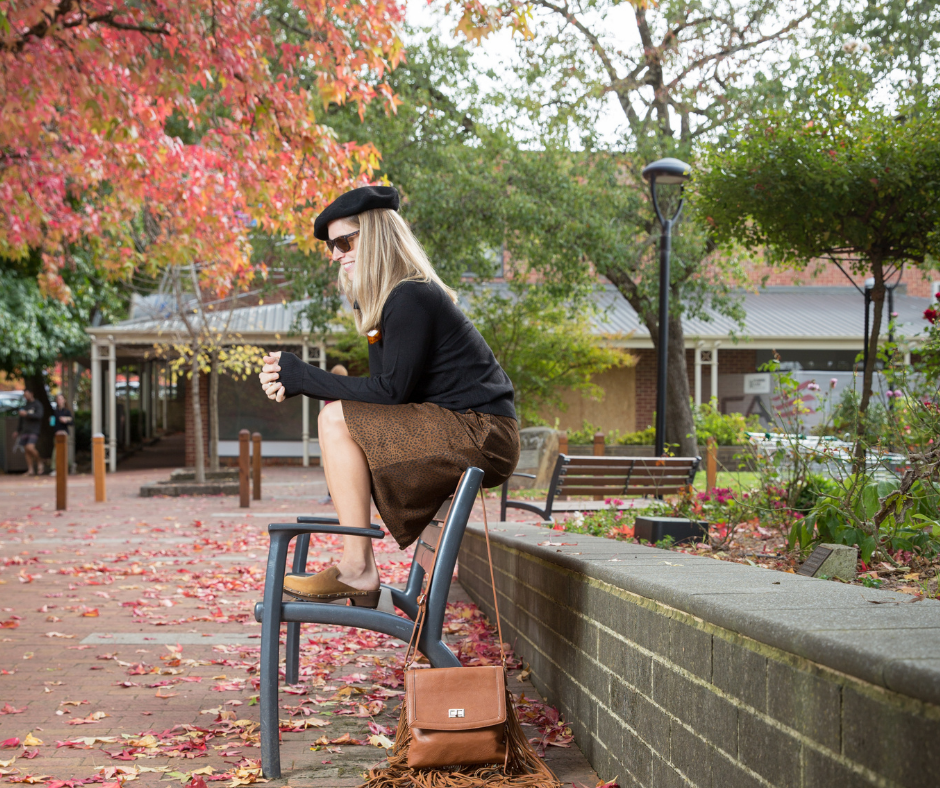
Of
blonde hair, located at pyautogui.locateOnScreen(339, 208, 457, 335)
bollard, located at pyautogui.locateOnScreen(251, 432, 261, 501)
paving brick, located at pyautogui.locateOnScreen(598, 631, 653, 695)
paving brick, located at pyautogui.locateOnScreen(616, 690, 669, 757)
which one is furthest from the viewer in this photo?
bollard, located at pyautogui.locateOnScreen(251, 432, 261, 501)

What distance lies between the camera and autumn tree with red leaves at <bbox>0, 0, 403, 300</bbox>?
7.61m

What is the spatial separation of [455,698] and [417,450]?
80cm

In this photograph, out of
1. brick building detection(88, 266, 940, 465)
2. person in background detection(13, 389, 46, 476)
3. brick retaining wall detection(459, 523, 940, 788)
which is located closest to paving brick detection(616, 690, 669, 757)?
brick retaining wall detection(459, 523, 940, 788)

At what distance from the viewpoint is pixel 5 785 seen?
9.22ft

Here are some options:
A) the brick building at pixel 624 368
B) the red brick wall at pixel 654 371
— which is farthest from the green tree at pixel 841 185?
the red brick wall at pixel 654 371

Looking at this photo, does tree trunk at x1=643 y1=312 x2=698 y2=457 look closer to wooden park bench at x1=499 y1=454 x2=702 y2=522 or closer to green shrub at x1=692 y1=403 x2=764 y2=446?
green shrub at x1=692 y1=403 x2=764 y2=446

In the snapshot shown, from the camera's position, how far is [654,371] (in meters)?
22.7

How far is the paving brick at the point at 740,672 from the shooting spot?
5.93 ft

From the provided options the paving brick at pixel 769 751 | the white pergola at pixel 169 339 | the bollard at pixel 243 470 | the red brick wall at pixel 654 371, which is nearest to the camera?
the paving brick at pixel 769 751

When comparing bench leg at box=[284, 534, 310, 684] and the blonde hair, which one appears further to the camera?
bench leg at box=[284, 534, 310, 684]

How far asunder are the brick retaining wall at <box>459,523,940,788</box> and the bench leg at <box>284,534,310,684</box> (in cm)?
117

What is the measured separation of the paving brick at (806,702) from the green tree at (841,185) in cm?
451

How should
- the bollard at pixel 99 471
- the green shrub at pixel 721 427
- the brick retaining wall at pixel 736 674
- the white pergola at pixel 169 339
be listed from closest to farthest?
the brick retaining wall at pixel 736 674
the bollard at pixel 99 471
the green shrub at pixel 721 427
the white pergola at pixel 169 339

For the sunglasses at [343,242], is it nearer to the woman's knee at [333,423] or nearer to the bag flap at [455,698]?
the woman's knee at [333,423]
